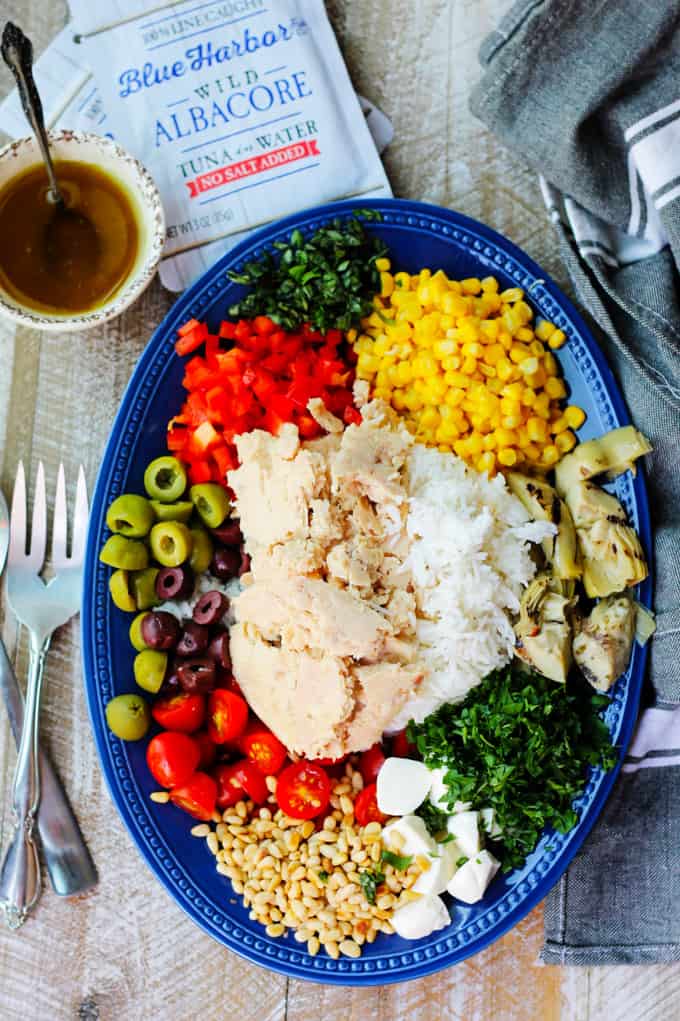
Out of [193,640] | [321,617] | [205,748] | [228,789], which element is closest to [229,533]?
[193,640]


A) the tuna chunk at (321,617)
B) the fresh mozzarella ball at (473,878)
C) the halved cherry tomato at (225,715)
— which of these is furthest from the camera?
the halved cherry tomato at (225,715)

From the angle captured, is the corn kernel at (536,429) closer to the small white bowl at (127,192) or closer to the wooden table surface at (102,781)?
the wooden table surface at (102,781)

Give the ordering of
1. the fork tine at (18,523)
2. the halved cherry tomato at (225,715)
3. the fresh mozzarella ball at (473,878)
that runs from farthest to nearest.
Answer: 1. the fork tine at (18,523)
2. the halved cherry tomato at (225,715)
3. the fresh mozzarella ball at (473,878)

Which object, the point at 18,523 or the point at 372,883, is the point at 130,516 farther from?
the point at 372,883

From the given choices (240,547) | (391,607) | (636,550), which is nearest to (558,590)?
(636,550)

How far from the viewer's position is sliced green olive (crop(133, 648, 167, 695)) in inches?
108

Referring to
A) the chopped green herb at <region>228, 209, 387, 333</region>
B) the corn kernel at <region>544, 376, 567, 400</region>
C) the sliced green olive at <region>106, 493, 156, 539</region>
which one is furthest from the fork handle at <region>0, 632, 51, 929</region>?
the corn kernel at <region>544, 376, 567, 400</region>

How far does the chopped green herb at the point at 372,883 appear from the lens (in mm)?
2697

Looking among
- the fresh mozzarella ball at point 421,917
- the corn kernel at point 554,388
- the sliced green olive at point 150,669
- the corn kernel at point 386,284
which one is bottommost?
the fresh mozzarella ball at point 421,917

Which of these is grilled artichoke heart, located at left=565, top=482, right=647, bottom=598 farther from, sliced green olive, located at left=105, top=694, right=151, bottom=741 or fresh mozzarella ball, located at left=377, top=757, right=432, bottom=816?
sliced green olive, located at left=105, top=694, right=151, bottom=741

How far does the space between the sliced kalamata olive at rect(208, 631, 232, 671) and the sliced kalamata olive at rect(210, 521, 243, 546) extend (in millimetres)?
281

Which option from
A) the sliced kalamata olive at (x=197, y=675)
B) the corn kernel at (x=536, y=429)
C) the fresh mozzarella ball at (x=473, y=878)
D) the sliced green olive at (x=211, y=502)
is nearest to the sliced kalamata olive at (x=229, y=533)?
the sliced green olive at (x=211, y=502)

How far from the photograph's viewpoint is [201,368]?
2.82 m

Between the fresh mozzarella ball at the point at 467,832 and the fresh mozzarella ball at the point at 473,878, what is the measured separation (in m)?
0.03
